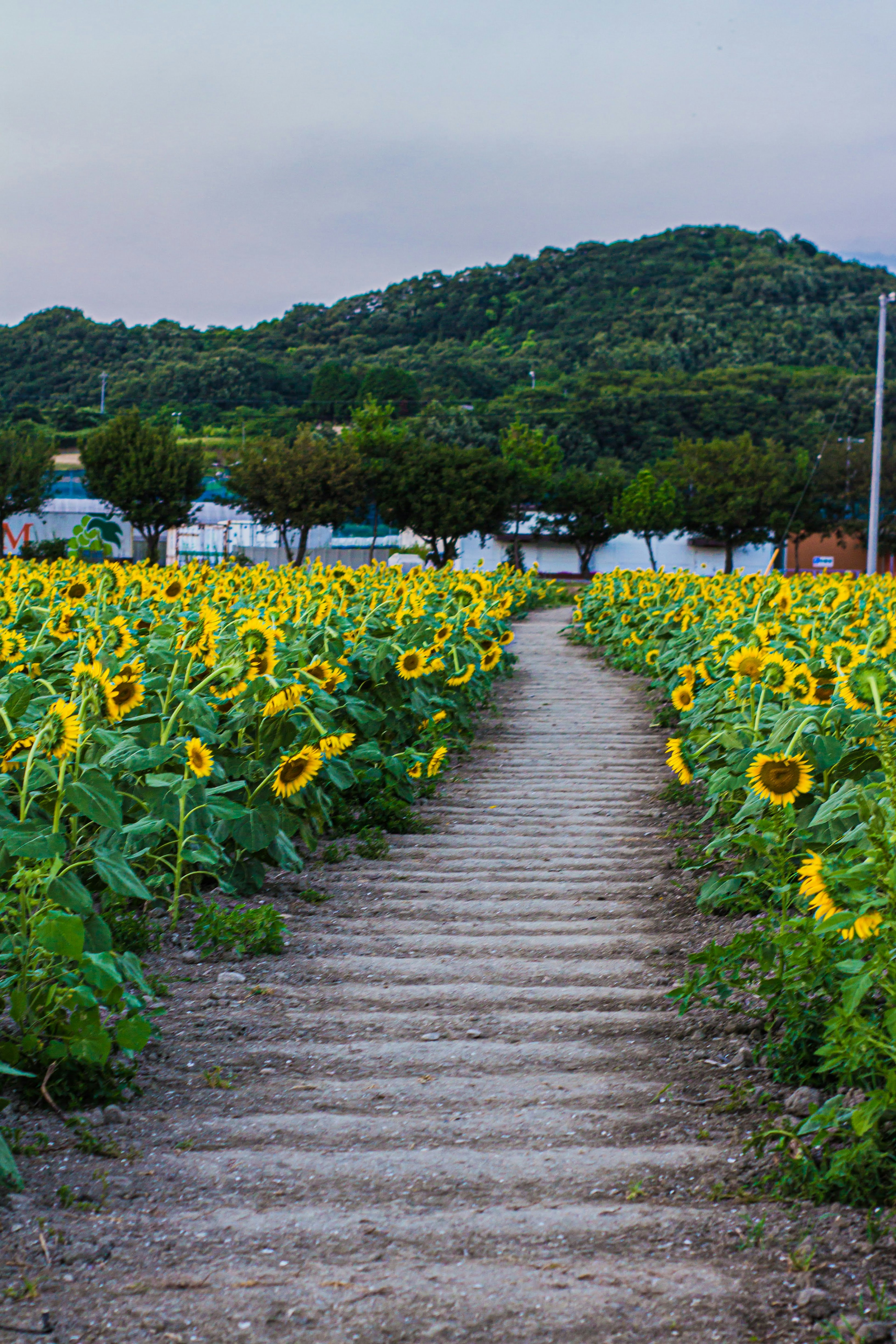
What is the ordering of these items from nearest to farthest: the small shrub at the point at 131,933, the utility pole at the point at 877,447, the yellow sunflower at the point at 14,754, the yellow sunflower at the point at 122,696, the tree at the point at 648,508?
the yellow sunflower at the point at 14,754 < the yellow sunflower at the point at 122,696 < the small shrub at the point at 131,933 < the utility pole at the point at 877,447 < the tree at the point at 648,508

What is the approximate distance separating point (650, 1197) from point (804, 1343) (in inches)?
22.8

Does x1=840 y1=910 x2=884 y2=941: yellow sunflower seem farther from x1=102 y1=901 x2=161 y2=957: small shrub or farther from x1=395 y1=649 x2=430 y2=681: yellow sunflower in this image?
x1=395 y1=649 x2=430 y2=681: yellow sunflower

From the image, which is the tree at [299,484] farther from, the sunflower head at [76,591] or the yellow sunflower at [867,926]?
the yellow sunflower at [867,926]

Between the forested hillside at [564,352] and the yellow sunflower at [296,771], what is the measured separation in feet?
181

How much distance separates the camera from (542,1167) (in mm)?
2906

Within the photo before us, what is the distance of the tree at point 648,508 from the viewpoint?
161ft

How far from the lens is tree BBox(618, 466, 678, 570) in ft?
161

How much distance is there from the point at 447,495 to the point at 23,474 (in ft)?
47.4

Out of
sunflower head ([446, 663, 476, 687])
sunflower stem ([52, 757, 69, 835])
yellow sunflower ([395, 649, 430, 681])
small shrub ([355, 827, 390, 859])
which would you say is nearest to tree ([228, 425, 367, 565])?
sunflower head ([446, 663, 476, 687])

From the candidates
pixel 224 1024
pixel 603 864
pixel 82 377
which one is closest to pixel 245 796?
pixel 224 1024

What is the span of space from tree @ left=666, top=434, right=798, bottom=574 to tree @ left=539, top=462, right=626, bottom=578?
2987 millimetres

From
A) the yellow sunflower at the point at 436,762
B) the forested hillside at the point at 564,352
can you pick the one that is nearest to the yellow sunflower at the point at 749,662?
the yellow sunflower at the point at 436,762

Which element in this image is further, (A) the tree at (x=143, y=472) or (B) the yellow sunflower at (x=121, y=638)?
(A) the tree at (x=143, y=472)

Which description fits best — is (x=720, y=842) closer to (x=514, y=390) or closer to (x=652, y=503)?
(x=652, y=503)
